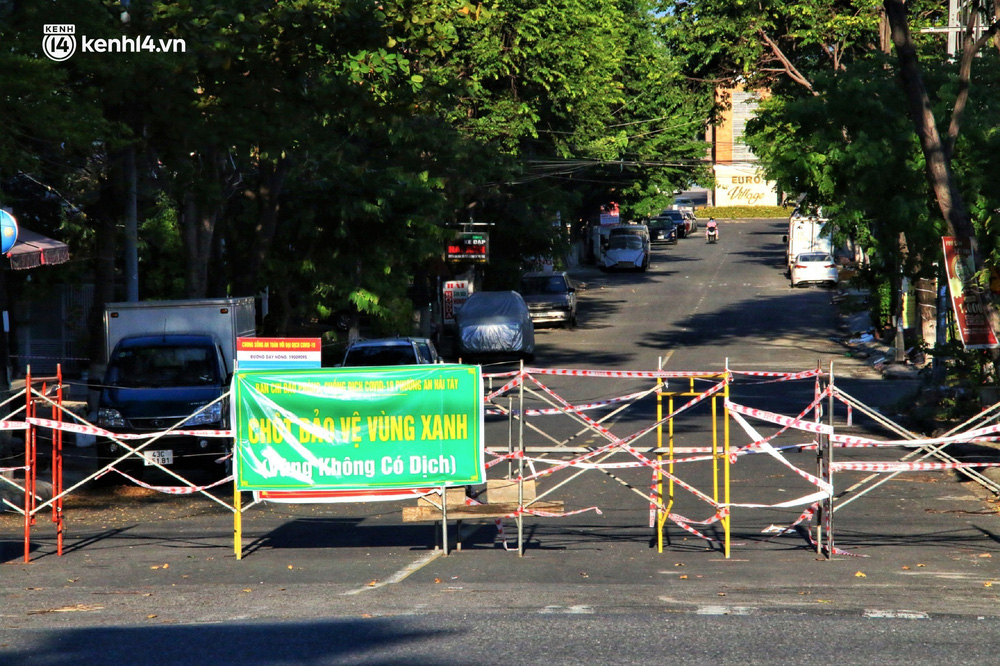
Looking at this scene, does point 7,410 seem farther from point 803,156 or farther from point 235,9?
point 803,156

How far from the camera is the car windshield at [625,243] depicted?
64.7 meters

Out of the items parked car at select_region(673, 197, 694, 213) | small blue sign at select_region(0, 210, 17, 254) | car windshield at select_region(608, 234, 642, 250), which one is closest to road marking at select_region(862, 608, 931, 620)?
small blue sign at select_region(0, 210, 17, 254)

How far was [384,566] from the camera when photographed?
10.5 m

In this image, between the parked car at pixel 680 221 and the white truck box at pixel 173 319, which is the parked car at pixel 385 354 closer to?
the white truck box at pixel 173 319

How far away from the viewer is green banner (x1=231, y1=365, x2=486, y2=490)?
35.2 feet

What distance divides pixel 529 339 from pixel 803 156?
1236 centimetres

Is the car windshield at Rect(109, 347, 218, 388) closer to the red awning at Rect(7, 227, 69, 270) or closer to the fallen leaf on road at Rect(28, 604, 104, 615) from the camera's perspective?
the red awning at Rect(7, 227, 69, 270)

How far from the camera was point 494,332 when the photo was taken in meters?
32.5

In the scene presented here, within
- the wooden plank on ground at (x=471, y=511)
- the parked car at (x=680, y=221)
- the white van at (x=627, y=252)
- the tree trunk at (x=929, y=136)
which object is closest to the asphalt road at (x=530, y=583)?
the wooden plank on ground at (x=471, y=511)

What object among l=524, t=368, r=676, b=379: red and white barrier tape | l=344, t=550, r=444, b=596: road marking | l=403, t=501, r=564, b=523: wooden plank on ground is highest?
l=524, t=368, r=676, b=379: red and white barrier tape

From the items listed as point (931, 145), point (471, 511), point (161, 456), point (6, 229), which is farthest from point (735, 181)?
point (471, 511)

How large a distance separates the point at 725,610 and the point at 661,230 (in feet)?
247

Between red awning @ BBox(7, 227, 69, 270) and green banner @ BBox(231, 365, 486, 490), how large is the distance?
27.8ft

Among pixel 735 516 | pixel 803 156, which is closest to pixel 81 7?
pixel 735 516
